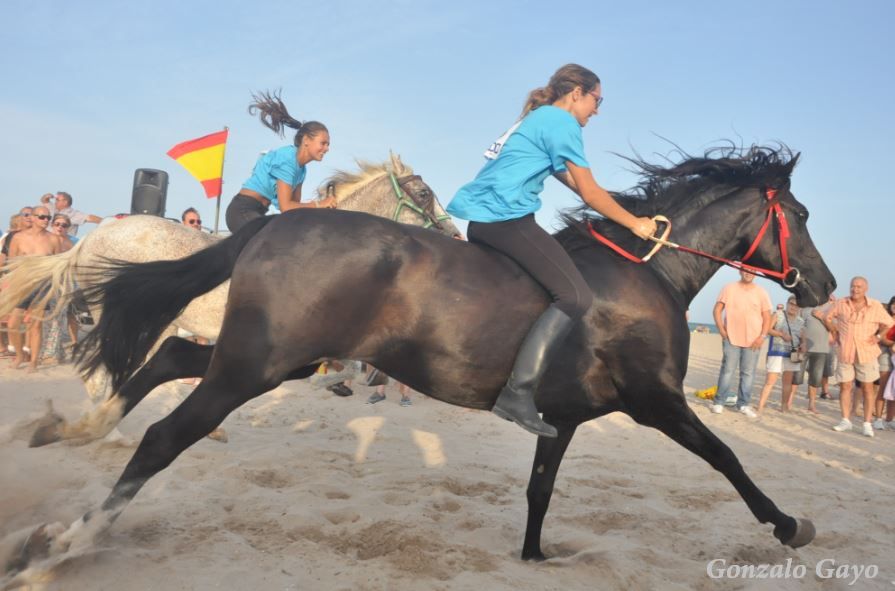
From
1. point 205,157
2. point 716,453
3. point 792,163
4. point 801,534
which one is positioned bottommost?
point 801,534

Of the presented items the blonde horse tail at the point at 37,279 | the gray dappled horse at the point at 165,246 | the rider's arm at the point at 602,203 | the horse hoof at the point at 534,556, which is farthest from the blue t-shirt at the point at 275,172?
the horse hoof at the point at 534,556

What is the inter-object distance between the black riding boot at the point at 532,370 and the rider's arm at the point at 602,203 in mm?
759

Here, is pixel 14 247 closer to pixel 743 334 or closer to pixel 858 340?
pixel 743 334

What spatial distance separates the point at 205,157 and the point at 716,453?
30.3ft

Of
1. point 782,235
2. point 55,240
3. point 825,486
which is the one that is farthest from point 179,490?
point 55,240

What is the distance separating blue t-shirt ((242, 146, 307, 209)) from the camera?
18.8 ft

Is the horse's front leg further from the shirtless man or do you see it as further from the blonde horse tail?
the shirtless man

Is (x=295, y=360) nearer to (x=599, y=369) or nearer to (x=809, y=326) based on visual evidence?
(x=599, y=369)

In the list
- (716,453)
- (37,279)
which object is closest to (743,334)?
(716,453)

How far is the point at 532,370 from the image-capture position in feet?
10.9

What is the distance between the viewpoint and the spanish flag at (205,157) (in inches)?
405

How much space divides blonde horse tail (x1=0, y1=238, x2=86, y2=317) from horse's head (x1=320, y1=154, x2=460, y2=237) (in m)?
2.58

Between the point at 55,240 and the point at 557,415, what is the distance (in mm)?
8981

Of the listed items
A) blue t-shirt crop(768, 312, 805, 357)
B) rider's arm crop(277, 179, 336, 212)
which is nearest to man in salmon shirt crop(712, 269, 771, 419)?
blue t-shirt crop(768, 312, 805, 357)
